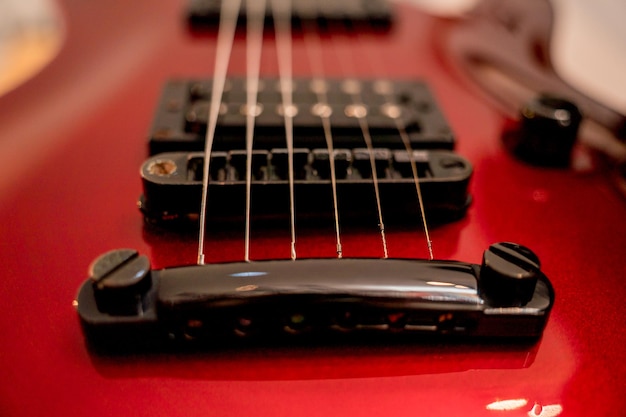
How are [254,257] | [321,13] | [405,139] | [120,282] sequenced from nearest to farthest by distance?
[120,282], [254,257], [405,139], [321,13]

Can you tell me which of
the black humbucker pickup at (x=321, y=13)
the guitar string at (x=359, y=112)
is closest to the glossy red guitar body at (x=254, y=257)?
the guitar string at (x=359, y=112)

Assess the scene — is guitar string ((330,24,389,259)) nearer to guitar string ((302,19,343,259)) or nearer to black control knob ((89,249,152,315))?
guitar string ((302,19,343,259))

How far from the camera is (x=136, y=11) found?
871mm

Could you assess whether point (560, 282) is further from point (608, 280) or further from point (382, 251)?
point (382, 251)

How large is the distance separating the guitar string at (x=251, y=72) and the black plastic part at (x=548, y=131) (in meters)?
0.29

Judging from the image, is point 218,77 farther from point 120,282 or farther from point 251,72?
point 120,282

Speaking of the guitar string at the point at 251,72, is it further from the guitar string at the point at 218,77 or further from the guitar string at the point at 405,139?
the guitar string at the point at 405,139

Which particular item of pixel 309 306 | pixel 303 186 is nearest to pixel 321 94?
pixel 303 186

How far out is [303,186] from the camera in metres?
0.44

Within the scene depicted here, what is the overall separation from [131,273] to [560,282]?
1.06 feet

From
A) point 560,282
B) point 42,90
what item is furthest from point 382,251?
point 42,90

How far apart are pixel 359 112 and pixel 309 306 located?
0.29m

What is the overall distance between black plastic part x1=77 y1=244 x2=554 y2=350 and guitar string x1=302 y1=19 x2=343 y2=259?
0.04 meters

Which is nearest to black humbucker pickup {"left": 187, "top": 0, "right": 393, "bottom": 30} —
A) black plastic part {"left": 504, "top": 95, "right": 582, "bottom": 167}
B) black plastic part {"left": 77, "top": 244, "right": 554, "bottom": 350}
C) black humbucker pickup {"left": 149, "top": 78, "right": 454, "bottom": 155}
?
black humbucker pickup {"left": 149, "top": 78, "right": 454, "bottom": 155}
